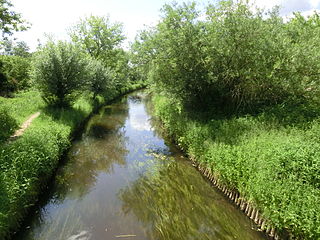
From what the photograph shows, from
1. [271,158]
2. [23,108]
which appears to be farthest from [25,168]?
[23,108]

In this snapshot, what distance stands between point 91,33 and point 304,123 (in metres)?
37.0

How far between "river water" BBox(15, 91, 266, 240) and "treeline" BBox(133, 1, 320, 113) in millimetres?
4949

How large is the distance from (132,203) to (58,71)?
12.7m

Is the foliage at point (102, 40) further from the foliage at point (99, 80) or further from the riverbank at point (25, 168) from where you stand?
the riverbank at point (25, 168)

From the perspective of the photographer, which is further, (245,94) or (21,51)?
(21,51)

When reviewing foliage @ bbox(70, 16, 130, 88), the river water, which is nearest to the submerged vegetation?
the river water

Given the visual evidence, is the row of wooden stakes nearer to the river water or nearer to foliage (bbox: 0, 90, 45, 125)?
the river water

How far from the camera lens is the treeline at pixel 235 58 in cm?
1119

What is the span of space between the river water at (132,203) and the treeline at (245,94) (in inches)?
47.0

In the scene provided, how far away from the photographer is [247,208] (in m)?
7.62

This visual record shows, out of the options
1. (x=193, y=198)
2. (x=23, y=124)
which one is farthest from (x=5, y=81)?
(x=193, y=198)

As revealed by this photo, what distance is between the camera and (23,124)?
13398 millimetres

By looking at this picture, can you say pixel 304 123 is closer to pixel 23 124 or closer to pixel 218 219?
pixel 218 219

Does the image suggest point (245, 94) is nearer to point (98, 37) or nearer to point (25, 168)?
point (25, 168)
